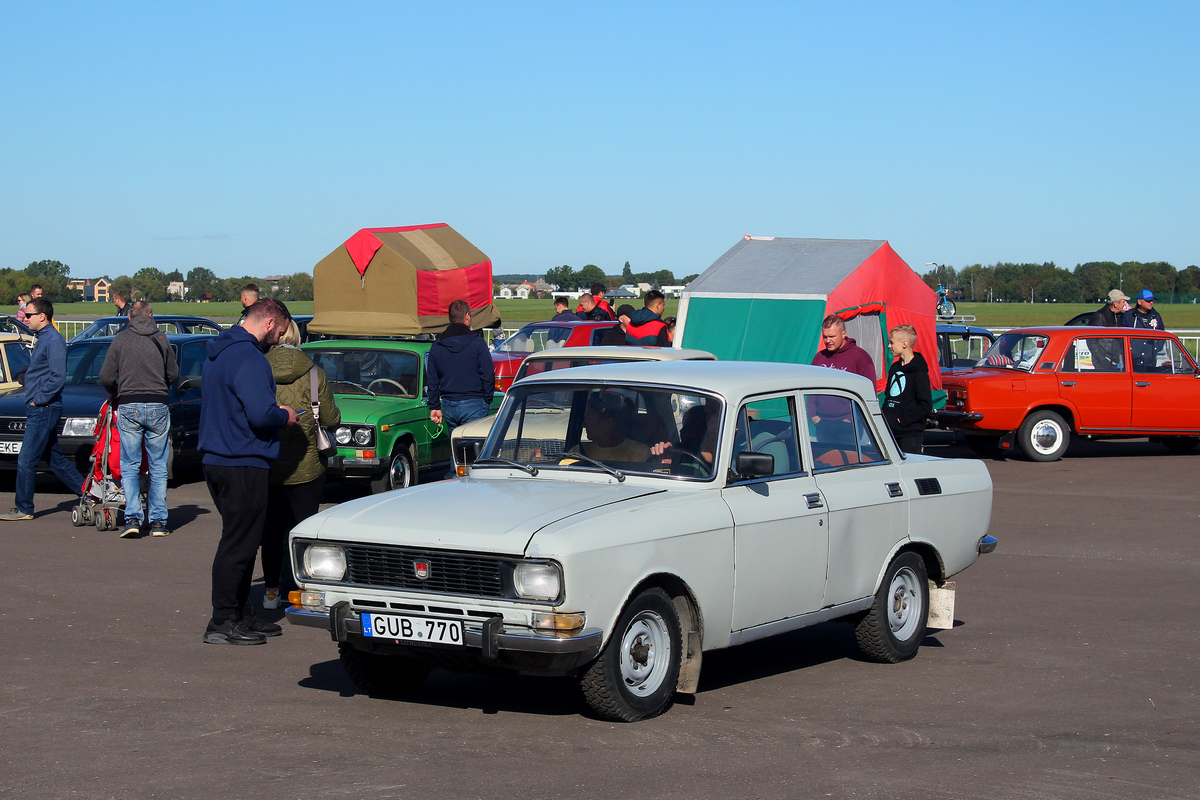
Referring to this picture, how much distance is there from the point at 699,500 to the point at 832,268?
13.3 m

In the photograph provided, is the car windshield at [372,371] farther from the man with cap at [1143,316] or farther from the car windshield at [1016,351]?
the man with cap at [1143,316]

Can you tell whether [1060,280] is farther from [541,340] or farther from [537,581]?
[537,581]

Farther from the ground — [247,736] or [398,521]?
[398,521]

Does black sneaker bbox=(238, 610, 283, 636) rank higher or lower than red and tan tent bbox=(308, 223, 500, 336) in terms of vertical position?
lower

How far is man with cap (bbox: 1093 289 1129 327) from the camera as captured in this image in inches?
758

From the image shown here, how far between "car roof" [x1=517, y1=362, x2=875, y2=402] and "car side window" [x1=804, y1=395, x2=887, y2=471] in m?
0.09

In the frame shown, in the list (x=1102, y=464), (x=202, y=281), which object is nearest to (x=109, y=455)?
(x=1102, y=464)

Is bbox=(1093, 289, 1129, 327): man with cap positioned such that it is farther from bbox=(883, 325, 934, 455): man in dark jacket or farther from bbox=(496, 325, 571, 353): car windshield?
bbox=(883, 325, 934, 455): man in dark jacket

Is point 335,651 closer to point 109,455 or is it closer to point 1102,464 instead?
point 109,455

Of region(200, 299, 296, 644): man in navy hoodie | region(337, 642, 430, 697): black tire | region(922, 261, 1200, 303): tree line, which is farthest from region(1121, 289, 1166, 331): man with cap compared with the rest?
region(922, 261, 1200, 303): tree line

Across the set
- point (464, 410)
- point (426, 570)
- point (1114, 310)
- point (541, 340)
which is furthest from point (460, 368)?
point (1114, 310)

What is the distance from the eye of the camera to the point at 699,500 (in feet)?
19.5

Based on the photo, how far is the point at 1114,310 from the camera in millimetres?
19375

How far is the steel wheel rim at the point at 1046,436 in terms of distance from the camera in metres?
17.6
